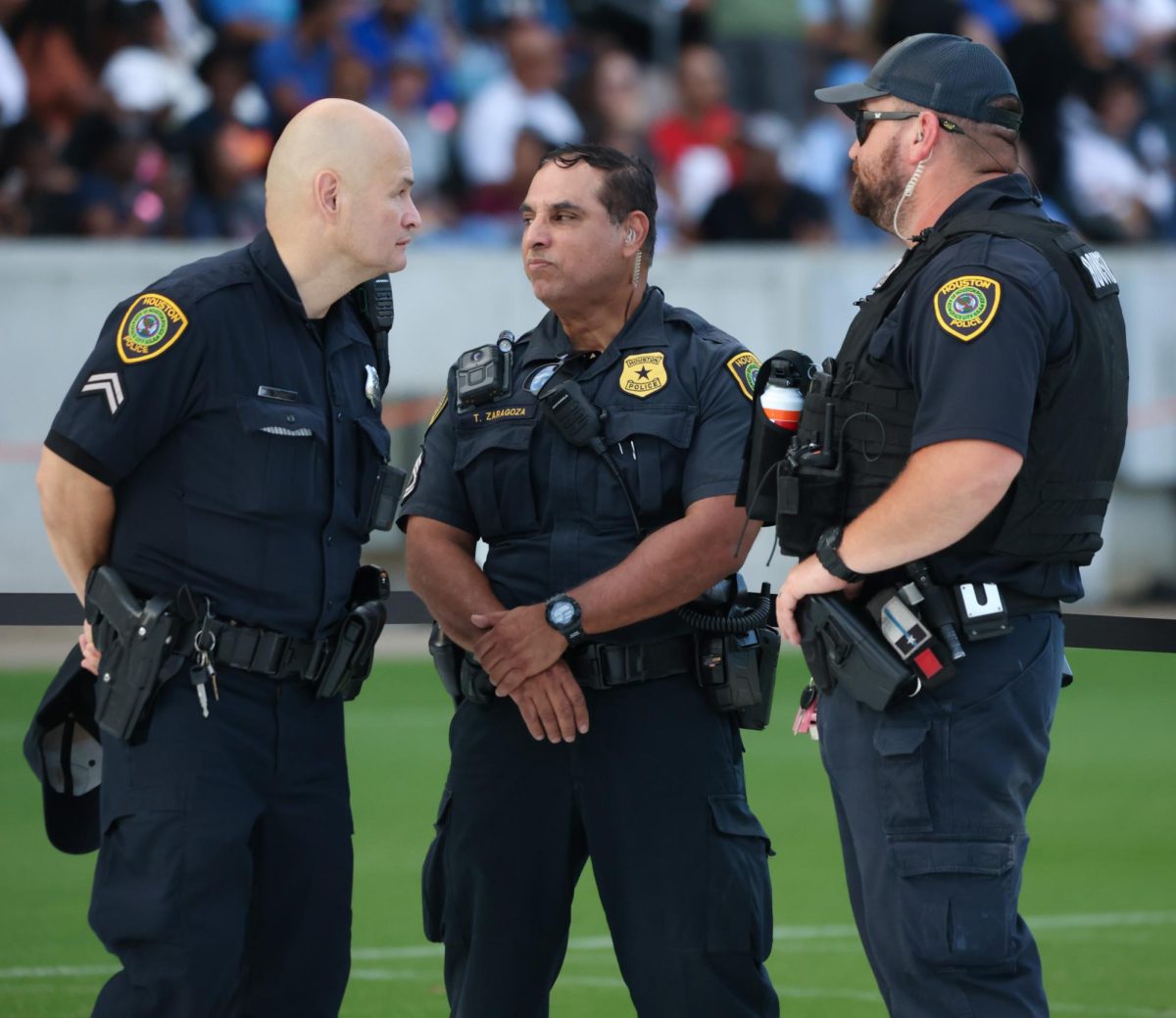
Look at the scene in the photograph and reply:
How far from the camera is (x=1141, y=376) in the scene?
12.9m

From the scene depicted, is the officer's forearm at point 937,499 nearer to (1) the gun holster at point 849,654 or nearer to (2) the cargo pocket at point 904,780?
(1) the gun holster at point 849,654

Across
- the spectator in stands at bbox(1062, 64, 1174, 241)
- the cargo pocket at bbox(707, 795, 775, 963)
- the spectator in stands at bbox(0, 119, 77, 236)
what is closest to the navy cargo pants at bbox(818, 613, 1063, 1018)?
the cargo pocket at bbox(707, 795, 775, 963)

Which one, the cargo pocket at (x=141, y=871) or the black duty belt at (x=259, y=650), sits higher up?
the black duty belt at (x=259, y=650)

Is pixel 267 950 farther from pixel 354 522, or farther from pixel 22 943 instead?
pixel 22 943

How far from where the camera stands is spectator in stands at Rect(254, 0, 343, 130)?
1239cm

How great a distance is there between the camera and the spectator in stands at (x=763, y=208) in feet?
42.5

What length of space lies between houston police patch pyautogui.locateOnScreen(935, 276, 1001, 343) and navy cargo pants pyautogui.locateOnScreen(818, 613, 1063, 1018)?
579mm

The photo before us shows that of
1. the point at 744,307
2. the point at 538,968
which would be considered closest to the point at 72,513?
the point at 538,968

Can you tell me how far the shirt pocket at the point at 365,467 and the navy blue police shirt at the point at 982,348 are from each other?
1.12m

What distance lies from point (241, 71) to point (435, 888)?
921cm

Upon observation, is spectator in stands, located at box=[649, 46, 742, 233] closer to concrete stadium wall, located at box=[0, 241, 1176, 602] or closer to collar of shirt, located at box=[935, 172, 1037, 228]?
concrete stadium wall, located at box=[0, 241, 1176, 602]

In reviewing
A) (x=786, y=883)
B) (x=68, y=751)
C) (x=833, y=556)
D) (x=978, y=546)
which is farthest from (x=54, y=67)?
(x=978, y=546)

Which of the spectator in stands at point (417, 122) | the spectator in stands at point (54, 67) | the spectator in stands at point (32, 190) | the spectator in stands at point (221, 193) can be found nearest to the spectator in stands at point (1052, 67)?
the spectator in stands at point (417, 122)

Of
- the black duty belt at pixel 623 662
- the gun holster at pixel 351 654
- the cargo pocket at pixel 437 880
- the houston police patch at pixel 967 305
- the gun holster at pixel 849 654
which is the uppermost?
the houston police patch at pixel 967 305
